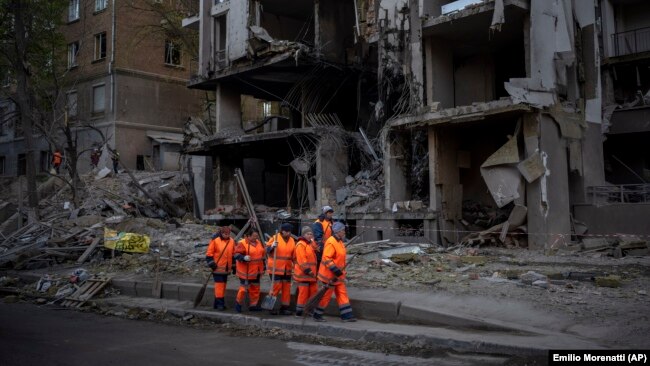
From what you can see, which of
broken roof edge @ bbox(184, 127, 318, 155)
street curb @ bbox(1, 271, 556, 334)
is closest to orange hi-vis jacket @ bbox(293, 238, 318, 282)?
street curb @ bbox(1, 271, 556, 334)

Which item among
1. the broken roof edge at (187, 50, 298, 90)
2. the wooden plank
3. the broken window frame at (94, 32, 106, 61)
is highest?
the broken window frame at (94, 32, 106, 61)

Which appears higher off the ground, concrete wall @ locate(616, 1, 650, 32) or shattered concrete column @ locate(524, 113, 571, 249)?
concrete wall @ locate(616, 1, 650, 32)

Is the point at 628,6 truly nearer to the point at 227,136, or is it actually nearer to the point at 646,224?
the point at 646,224

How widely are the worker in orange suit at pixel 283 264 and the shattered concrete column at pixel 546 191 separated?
8980mm

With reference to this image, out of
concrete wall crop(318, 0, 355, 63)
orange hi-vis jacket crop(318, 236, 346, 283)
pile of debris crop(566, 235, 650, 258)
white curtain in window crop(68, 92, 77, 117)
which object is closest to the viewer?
orange hi-vis jacket crop(318, 236, 346, 283)

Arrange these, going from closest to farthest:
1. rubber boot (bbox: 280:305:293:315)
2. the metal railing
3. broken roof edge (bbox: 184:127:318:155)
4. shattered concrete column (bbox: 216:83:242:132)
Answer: rubber boot (bbox: 280:305:293:315)
the metal railing
broken roof edge (bbox: 184:127:318:155)
shattered concrete column (bbox: 216:83:242:132)

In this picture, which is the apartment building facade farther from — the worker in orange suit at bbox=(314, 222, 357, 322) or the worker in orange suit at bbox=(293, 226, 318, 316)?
the worker in orange suit at bbox=(314, 222, 357, 322)

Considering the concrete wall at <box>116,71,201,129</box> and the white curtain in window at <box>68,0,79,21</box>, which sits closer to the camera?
the concrete wall at <box>116,71,201,129</box>

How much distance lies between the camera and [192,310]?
11.1m

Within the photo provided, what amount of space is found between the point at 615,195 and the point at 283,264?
1386 cm

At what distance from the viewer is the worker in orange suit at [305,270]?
9883 mm

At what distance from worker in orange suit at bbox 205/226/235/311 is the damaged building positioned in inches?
296

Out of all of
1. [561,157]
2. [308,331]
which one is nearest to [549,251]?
[561,157]

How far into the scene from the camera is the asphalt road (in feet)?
23.5
